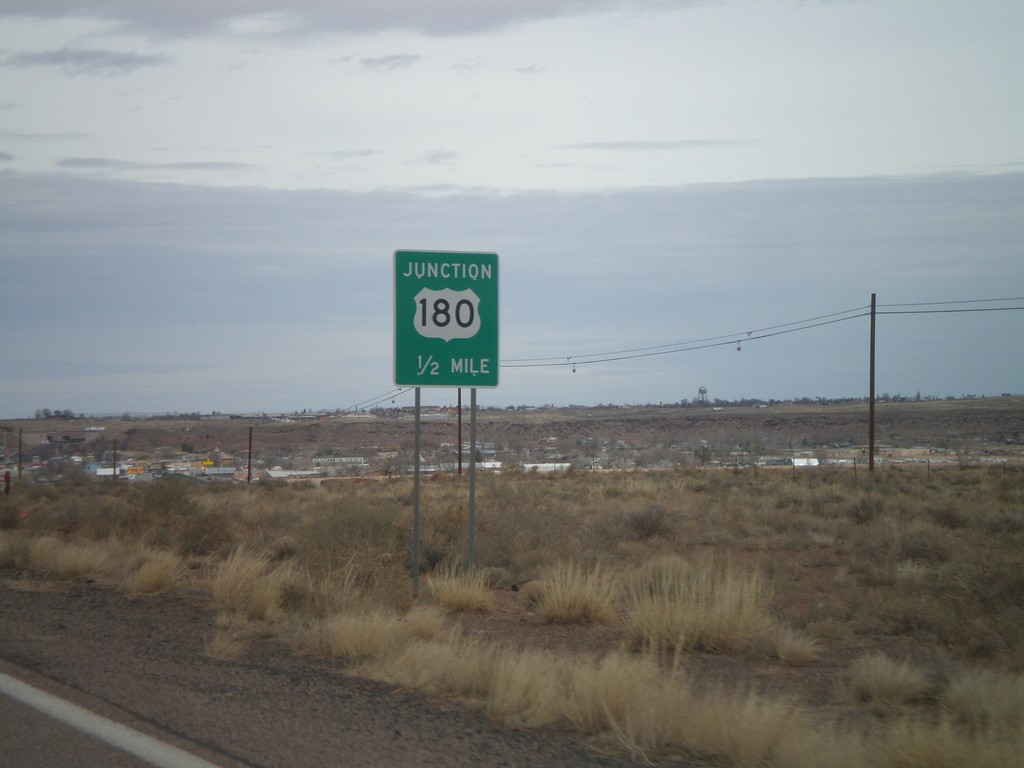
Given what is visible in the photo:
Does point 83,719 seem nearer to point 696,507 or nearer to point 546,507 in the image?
point 546,507

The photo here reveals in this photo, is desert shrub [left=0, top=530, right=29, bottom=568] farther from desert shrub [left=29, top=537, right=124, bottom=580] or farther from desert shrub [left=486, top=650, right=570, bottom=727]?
desert shrub [left=486, top=650, right=570, bottom=727]

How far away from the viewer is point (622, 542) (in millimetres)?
21906

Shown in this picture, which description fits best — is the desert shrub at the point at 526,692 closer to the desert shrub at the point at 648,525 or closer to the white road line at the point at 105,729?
the white road line at the point at 105,729

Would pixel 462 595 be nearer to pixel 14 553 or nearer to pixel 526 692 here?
pixel 526 692

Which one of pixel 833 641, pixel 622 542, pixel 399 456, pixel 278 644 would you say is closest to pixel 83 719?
pixel 278 644

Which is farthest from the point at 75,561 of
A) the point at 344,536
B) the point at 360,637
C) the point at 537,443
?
the point at 537,443

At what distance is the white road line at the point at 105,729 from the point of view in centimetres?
626

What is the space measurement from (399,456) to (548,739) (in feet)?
175

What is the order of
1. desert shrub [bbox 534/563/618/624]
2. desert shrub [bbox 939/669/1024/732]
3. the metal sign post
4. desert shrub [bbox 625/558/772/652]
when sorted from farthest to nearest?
the metal sign post → desert shrub [bbox 534/563/618/624] → desert shrub [bbox 625/558/772/652] → desert shrub [bbox 939/669/1024/732]

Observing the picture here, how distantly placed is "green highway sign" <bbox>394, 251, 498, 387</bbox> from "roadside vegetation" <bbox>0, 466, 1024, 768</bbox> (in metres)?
2.84

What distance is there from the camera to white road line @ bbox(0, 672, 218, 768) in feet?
20.5

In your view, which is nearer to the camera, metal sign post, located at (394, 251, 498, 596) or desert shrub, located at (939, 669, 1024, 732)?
desert shrub, located at (939, 669, 1024, 732)

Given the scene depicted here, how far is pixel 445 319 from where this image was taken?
41.1 feet

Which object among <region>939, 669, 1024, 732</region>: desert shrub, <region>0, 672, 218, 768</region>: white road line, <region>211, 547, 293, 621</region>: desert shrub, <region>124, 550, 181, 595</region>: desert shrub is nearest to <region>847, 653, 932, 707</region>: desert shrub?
<region>939, 669, 1024, 732</region>: desert shrub
